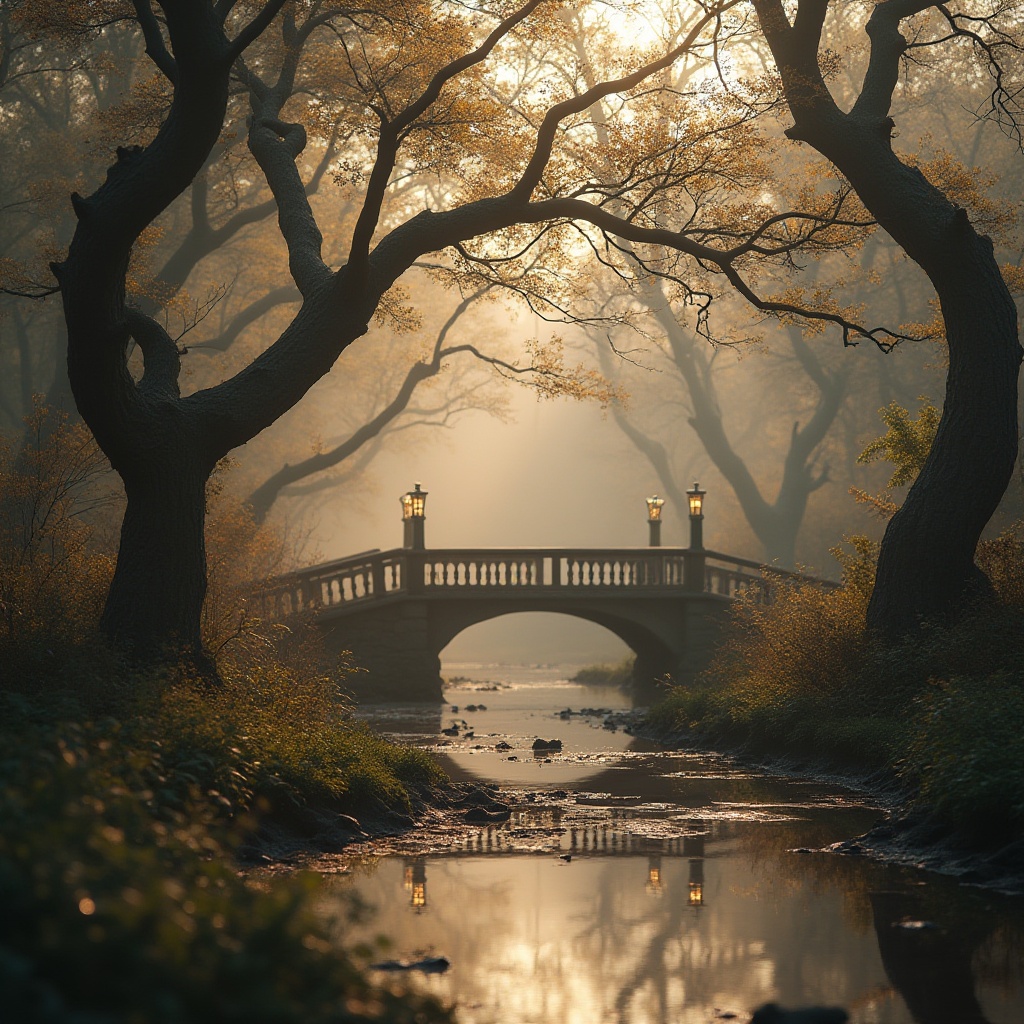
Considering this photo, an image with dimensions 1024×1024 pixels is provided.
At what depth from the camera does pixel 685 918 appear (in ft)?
27.4

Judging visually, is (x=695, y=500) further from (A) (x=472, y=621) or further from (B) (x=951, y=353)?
(B) (x=951, y=353)

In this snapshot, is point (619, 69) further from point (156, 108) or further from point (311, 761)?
point (311, 761)

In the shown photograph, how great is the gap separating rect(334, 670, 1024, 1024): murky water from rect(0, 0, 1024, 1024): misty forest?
5 centimetres

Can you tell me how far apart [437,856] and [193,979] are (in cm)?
692

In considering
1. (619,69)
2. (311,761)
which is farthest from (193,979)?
(619,69)

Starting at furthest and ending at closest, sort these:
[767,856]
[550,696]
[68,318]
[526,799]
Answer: [550,696]
[526,799]
[68,318]
[767,856]

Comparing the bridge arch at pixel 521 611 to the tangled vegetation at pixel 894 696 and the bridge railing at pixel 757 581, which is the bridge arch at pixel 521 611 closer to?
the bridge railing at pixel 757 581

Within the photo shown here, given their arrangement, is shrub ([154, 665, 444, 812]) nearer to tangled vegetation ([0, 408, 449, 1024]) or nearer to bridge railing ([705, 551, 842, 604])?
tangled vegetation ([0, 408, 449, 1024])

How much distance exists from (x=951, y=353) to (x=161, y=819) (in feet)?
41.7

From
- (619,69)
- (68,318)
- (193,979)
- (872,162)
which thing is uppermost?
(619,69)

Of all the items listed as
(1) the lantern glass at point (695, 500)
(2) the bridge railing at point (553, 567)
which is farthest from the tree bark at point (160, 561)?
(1) the lantern glass at point (695, 500)

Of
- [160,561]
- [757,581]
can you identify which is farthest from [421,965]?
[757,581]

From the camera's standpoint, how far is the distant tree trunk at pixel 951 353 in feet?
54.9

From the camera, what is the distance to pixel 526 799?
46.9 ft
